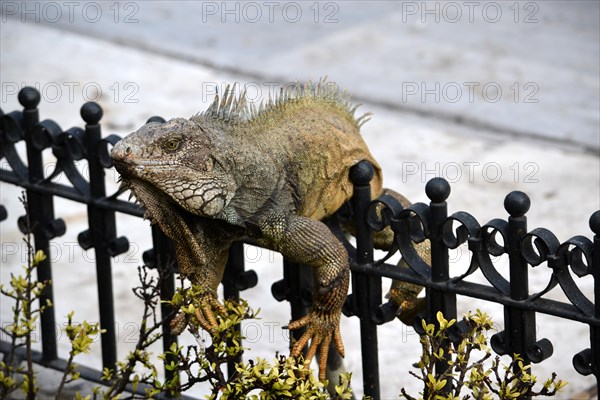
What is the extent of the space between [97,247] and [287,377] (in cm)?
160

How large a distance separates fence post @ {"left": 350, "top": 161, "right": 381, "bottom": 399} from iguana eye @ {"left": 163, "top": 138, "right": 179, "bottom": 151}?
0.72 meters

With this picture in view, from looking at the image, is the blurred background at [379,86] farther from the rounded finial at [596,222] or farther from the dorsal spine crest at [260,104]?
the rounded finial at [596,222]

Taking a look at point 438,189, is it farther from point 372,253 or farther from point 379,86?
point 379,86

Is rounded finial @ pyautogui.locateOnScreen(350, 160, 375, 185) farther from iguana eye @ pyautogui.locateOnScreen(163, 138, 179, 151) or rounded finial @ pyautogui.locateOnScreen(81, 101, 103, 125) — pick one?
rounded finial @ pyautogui.locateOnScreen(81, 101, 103, 125)

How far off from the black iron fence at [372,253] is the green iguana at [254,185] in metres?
0.19

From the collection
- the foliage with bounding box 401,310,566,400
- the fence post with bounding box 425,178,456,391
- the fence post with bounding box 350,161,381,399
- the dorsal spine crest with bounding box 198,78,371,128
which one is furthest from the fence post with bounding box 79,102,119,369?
the foliage with bounding box 401,310,566,400

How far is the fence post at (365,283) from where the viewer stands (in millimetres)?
4336

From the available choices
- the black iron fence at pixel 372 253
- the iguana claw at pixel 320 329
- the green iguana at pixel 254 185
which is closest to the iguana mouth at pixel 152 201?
the green iguana at pixel 254 185

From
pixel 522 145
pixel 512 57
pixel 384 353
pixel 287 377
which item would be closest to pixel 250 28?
pixel 512 57

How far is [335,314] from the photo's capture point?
171 inches

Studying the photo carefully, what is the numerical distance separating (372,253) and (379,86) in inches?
215
